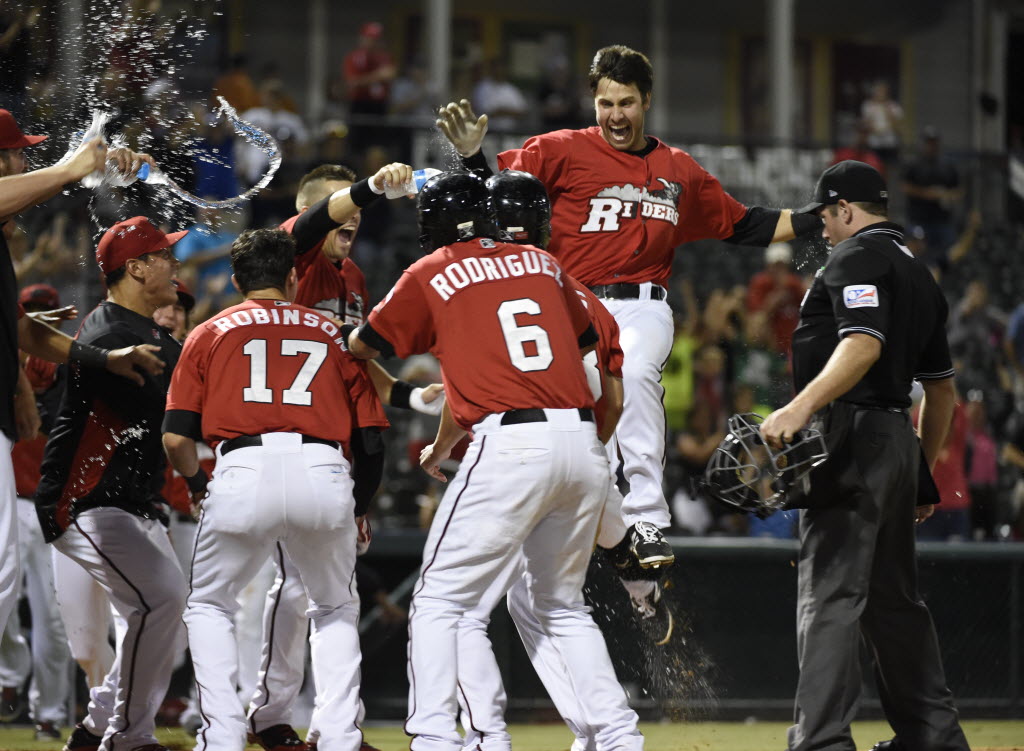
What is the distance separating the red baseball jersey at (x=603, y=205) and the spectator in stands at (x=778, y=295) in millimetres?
4696

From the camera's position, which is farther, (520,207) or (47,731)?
(47,731)

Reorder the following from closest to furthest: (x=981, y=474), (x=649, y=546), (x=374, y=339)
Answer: (x=374, y=339), (x=649, y=546), (x=981, y=474)

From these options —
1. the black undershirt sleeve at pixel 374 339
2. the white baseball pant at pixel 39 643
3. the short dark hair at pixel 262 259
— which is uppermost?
the short dark hair at pixel 262 259

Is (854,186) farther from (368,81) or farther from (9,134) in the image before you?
(368,81)

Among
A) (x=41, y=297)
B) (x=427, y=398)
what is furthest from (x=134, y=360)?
(x=41, y=297)

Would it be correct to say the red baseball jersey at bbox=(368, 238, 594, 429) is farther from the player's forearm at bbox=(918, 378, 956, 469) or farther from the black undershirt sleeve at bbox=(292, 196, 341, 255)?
the player's forearm at bbox=(918, 378, 956, 469)

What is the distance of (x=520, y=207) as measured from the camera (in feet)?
17.0

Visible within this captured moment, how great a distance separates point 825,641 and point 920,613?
467 mm

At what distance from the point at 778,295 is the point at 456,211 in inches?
279

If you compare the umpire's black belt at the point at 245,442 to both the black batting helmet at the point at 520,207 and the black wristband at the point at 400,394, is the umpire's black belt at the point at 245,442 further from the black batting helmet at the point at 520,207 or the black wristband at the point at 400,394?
the black batting helmet at the point at 520,207

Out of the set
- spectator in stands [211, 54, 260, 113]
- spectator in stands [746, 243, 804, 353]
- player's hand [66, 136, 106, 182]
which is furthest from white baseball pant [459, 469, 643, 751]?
spectator in stands [211, 54, 260, 113]

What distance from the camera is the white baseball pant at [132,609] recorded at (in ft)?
18.8

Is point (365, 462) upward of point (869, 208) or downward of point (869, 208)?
downward

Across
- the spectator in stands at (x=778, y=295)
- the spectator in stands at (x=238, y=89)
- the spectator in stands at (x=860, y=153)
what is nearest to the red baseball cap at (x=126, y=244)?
the spectator in stands at (x=778, y=295)
